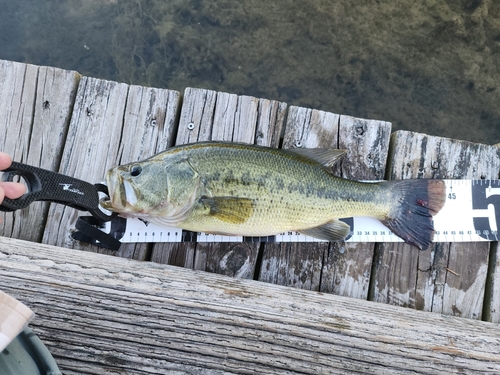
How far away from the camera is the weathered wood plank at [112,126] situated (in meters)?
2.92

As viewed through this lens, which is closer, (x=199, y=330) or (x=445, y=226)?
(x=199, y=330)

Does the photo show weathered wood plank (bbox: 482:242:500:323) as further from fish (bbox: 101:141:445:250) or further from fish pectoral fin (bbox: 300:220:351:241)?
fish pectoral fin (bbox: 300:220:351:241)

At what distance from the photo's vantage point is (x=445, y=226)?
287 cm

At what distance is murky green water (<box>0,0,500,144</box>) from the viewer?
4.35 meters

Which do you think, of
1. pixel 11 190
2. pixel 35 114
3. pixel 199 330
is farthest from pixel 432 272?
pixel 35 114

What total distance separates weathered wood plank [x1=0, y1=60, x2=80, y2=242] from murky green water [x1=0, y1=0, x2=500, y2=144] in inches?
57.4

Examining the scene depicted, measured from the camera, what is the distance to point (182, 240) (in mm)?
2836

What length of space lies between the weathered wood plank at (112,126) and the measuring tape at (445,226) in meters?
0.24

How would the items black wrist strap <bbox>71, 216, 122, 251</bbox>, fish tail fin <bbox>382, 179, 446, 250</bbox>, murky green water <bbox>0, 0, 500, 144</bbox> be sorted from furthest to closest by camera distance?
murky green water <bbox>0, 0, 500, 144</bbox> → fish tail fin <bbox>382, 179, 446, 250</bbox> → black wrist strap <bbox>71, 216, 122, 251</bbox>

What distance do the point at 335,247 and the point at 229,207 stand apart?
91cm

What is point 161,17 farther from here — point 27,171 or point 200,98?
point 27,171

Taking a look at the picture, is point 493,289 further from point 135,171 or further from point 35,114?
point 35,114

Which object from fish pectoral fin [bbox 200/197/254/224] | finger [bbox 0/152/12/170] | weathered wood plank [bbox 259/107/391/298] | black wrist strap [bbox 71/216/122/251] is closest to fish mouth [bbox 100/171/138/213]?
black wrist strap [bbox 71/216/122/251]

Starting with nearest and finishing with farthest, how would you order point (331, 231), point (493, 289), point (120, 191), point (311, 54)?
1. point (120, 191)
2. point (331, 231)
3. point (493, 289)
4. point (311, 54)
